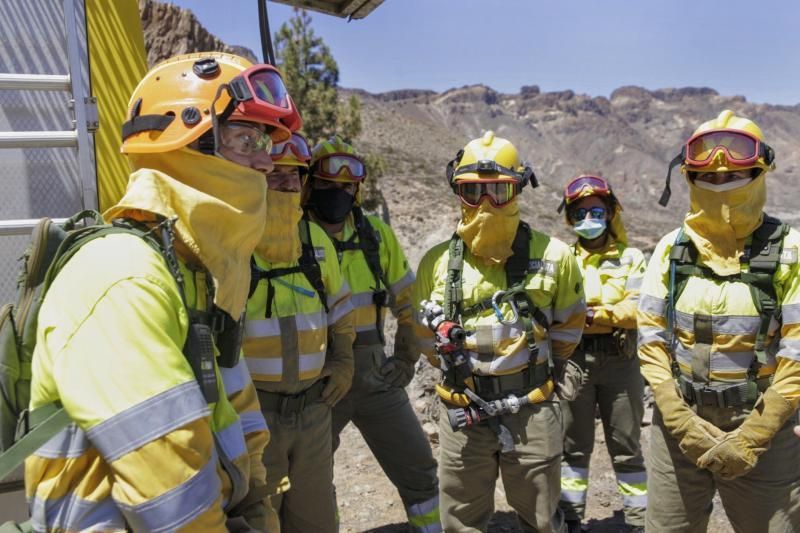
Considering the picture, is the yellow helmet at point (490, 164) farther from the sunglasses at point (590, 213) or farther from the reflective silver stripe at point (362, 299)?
the sunglasses at point (590, 213)

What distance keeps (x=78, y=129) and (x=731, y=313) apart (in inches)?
125

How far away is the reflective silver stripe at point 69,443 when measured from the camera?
1427mm

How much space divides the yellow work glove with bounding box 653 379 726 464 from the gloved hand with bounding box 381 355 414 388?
168cm

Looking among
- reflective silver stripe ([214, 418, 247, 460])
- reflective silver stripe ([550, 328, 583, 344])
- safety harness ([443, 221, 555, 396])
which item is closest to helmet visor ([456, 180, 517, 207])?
safety harness ([443, 221, 555, 396])

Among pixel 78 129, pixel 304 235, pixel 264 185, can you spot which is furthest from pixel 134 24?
pixel 264 185

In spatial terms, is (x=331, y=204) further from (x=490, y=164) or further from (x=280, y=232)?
(x=490, y=164)

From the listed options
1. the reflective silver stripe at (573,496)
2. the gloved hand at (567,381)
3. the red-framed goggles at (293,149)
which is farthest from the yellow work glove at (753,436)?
the red-framed goggles at (293,149)

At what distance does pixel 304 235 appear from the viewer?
3.60 m

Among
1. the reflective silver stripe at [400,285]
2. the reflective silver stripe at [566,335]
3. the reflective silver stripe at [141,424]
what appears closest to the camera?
the reflective silver stripe at [141,424]

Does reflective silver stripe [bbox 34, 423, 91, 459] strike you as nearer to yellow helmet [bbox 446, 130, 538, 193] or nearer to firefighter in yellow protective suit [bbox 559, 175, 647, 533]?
yellow helmet [bbox 446, 130, 538, 193]

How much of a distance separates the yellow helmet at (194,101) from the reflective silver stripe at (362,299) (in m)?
2.53

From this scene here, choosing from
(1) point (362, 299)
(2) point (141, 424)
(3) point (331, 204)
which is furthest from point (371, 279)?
(2) point (141, 424)

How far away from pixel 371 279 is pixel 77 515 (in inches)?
125

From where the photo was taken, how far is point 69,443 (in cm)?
143
